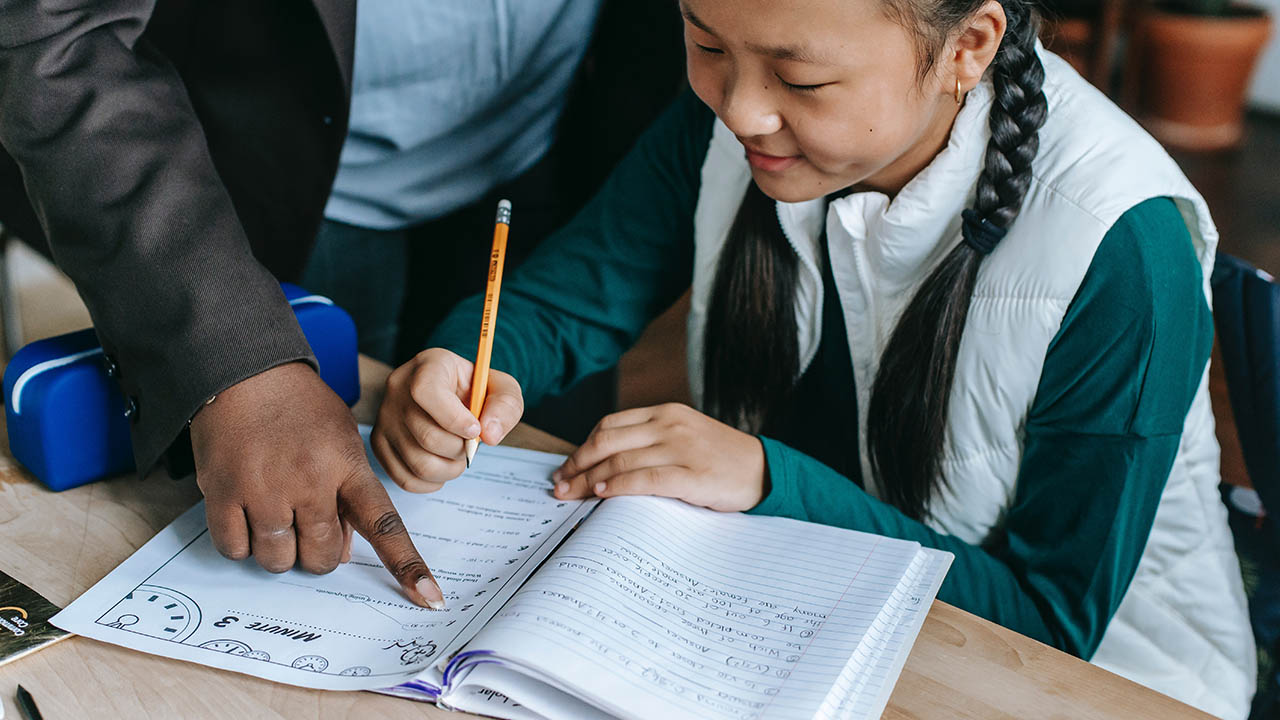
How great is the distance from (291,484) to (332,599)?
8cm

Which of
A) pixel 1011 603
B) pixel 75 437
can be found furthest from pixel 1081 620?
pixel 75 437

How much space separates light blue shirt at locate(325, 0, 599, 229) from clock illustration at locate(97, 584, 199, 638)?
27.2 inches

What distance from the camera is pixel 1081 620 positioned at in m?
0.86

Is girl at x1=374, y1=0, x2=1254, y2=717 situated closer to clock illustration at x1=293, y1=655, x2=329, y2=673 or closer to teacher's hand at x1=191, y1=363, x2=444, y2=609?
teacher's hand at x1=191, y1=363, x2=444, y2=609

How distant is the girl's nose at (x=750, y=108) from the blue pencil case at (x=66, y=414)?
517mm

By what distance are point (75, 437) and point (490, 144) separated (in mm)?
714

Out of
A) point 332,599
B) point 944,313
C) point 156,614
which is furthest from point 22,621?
point 944,313

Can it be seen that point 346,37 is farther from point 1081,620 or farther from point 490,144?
point 1081,620

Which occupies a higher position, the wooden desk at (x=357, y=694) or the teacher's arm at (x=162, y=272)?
the teacher's arm at (x=162, y=272)

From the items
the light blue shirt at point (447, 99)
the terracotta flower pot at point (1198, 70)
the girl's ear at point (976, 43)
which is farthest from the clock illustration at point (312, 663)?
the terracotta flower pot at point (1198, 70)

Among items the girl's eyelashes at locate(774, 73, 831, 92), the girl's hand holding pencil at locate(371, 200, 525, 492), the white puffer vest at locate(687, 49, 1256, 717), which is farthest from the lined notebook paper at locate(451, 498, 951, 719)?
the girl's eyelashes at locate(774, 73, 831, 92)

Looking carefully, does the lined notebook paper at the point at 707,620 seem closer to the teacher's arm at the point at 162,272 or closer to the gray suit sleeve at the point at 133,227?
the teacher's arm at the point at 162,272

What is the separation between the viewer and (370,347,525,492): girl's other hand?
81 centimetres

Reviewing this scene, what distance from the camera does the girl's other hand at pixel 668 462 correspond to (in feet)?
2.66
